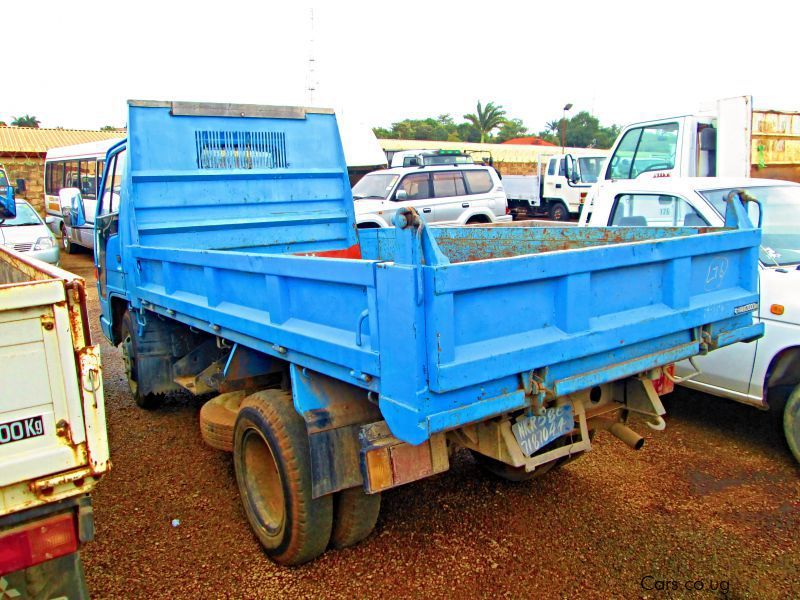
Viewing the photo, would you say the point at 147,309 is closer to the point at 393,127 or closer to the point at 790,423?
the point at 790,423

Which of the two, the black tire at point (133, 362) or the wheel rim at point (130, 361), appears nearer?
the black tire at point (133, 362)

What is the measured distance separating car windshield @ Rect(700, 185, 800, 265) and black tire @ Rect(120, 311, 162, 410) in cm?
473

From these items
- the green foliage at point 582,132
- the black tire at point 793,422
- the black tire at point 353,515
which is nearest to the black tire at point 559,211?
the black tire at point 793,422

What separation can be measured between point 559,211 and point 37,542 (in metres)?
18.4

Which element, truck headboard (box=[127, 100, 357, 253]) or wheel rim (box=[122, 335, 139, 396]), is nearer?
truck headboard (box=[127, 100, 357, 253])

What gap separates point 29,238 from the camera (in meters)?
12.1

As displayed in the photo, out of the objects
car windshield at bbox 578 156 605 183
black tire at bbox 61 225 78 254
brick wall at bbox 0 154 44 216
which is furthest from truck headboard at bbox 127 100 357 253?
brick wall at bbox 0 154 44 216

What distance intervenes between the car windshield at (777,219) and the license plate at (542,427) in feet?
8.27

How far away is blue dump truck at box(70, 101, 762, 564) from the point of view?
7.65 ft

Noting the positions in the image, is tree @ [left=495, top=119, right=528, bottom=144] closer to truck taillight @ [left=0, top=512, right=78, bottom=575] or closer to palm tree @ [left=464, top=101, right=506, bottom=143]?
palm tree @ [left=464, top=101, right=506, bottom=143]

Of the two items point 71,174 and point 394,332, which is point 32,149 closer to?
point 71,174

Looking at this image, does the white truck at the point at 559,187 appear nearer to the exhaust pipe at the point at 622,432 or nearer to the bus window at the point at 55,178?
the bus window at the point at 55,178

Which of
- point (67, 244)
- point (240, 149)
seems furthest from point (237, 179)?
point (67, 244)

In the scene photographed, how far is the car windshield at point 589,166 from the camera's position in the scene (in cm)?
1828
